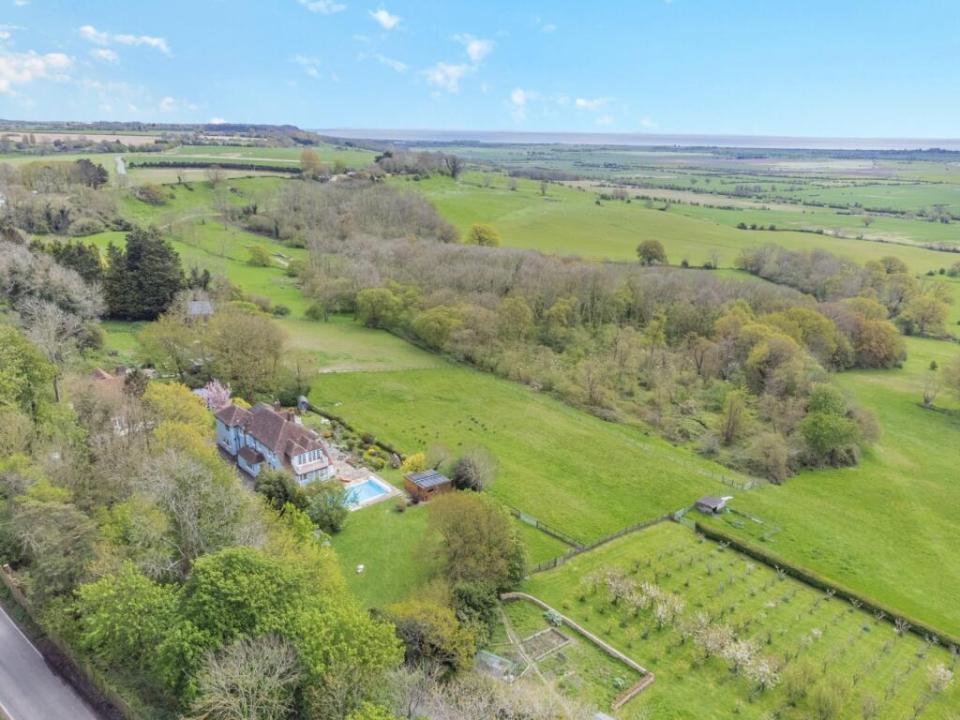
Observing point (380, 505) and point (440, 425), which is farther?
point (440, 425)

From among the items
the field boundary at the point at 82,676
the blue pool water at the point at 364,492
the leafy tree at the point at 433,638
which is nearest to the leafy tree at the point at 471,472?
the blue pool water at the point at 364,492

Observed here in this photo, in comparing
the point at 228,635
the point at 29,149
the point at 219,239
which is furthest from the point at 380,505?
the point at 29,149

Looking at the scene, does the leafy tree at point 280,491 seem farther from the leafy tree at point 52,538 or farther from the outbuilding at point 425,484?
the leafy tree at point 52,538

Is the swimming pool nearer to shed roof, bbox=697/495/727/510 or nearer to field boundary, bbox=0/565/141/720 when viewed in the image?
field boundary, bbox=0/565/141/720

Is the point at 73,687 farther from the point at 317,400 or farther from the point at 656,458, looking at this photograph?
the point at 656,458

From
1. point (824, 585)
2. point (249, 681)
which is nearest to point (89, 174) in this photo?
point (249, 681)

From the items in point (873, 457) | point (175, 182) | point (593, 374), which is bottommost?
point (873, 457)

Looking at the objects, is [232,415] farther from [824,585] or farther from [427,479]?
[824,585]
